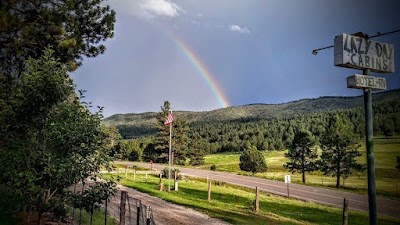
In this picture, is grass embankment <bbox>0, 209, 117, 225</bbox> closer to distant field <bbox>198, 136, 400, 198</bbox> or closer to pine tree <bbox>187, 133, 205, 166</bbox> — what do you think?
distant field <bbox>198, 136, 400, 198</bbox>

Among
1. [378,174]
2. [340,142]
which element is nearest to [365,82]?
[340,142]

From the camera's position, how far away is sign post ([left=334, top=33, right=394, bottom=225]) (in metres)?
6.29

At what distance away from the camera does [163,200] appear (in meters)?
27.2

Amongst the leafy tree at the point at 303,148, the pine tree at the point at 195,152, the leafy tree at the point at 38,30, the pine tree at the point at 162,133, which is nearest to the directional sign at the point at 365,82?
the leafy tree at the point at 38,30

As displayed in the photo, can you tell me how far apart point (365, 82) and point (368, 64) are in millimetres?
353

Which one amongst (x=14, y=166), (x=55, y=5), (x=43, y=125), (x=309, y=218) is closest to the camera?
(x=14, y=166)

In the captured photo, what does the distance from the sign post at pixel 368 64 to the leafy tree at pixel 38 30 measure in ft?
37.4

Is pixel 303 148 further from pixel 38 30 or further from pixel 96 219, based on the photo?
pixel 38 30

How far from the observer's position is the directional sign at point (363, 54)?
6434 millimetres

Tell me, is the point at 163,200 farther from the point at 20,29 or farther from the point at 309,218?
the point at 20,29

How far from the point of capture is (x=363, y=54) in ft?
21.8

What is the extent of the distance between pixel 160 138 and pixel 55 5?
60030 mm

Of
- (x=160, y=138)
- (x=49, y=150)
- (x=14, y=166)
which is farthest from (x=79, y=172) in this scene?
(x=160, y=138)

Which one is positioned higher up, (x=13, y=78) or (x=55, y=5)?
(x=55, y=5)
